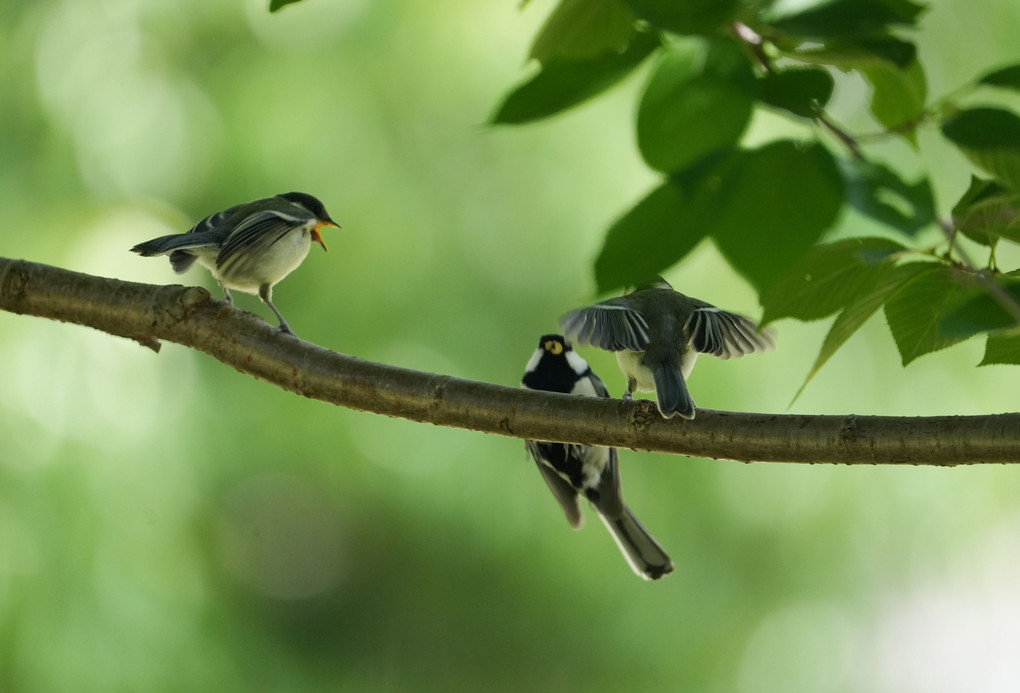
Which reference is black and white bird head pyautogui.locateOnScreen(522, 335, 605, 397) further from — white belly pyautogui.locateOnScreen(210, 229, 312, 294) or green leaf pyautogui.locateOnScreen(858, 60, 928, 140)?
green leaf pyautogui.locateOnScreen(858, 60, 928, 140)

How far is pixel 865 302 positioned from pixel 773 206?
160 mm

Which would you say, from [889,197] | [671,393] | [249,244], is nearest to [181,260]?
[249,244]

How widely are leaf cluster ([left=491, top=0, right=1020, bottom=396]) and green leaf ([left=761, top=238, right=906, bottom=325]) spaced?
0.12 ft

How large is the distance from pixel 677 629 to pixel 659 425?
2.29 meters

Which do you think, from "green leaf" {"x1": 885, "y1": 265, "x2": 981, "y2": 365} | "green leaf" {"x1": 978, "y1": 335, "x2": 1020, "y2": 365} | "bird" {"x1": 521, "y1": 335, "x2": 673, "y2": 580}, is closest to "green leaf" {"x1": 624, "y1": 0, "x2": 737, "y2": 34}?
"green leaf" {"x1": 885, "y1": 265, "x2": 981, "y2": 365}

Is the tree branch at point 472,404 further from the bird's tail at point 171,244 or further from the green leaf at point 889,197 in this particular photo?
the green leaf at point 889,197

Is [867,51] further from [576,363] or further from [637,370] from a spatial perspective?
[576,363]

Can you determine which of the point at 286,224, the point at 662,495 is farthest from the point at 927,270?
the point at 662,495

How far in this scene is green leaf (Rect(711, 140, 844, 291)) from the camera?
320 mm

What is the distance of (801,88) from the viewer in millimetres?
345

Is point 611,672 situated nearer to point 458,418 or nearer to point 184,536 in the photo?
point 184,536

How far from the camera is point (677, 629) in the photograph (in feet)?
10.1

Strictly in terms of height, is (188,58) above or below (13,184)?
above

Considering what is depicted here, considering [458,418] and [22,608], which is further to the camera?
[22,608]
